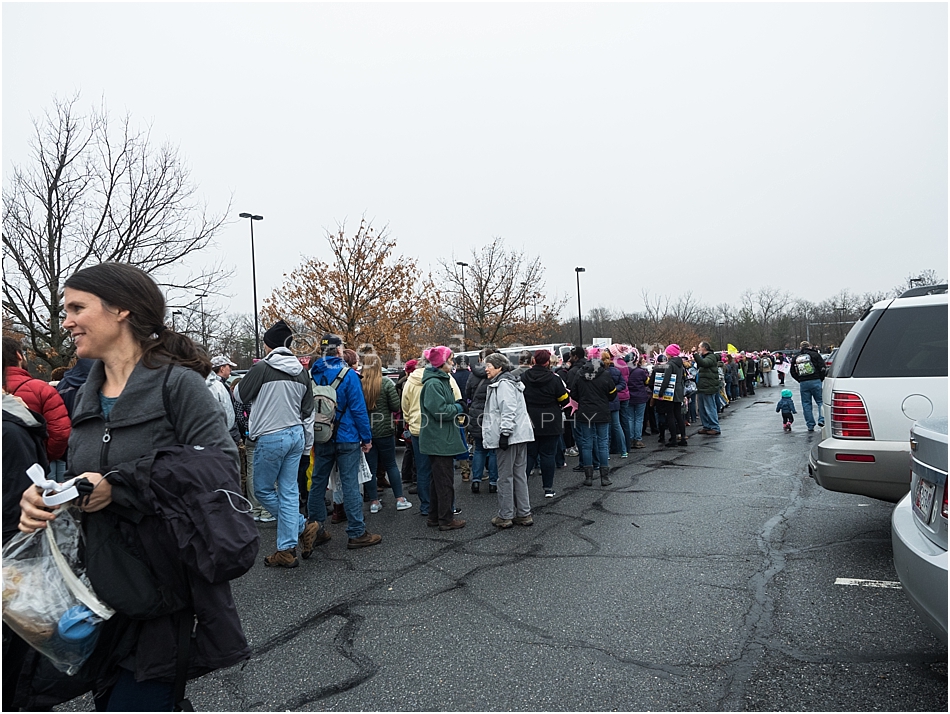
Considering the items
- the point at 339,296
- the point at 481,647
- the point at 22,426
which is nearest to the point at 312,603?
the point at 481,647

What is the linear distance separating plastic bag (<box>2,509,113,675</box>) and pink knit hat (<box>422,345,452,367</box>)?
5.00m

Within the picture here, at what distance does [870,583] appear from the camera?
14.5 feet

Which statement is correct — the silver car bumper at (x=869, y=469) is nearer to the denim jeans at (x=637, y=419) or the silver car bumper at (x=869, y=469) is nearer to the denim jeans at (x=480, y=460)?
the denim jeans at (x=480, y=460)

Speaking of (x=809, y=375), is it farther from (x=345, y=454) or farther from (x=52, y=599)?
(x=52, y=599)

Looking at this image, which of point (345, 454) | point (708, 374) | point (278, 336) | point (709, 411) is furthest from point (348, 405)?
point (709, 411)

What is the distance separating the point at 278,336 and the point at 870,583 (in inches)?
194

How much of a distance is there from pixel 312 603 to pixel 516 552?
6.08 ft

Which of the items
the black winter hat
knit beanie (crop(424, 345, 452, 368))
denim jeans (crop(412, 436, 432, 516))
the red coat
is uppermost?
the black winter hat

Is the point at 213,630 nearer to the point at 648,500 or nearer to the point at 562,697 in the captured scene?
the point at 562,697

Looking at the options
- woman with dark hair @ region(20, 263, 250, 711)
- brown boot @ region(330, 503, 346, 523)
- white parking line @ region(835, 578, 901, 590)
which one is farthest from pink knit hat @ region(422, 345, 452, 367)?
woman with dark hair @ region(20, 263, 250, 711)

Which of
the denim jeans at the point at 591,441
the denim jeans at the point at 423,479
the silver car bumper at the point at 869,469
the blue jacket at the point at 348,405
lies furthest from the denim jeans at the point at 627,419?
the blue jacket at the point at 348,405

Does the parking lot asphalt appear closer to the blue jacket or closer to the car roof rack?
the blue jacket

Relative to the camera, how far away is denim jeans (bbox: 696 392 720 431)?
1314 centimetres

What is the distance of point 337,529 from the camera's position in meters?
6.79
